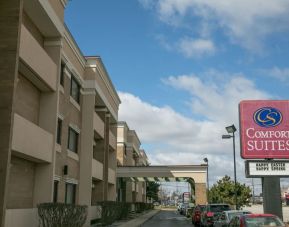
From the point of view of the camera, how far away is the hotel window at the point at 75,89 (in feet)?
106

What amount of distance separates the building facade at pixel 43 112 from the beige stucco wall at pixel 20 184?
0.14 feet

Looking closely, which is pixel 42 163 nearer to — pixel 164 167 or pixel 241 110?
pixel 241 110

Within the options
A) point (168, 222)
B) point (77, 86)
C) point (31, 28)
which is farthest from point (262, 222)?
point (168, 222)

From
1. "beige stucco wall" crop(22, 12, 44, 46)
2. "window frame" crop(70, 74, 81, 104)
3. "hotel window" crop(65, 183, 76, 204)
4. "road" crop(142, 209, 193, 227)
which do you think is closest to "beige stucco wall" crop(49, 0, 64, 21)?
"beige stucco wall" crop(22, 12, 44, 46)

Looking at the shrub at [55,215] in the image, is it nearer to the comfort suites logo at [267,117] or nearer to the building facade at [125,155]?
the comfort suites logo at [267,117]

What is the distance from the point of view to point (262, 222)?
46.6 ft

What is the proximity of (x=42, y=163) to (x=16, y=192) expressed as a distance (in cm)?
268

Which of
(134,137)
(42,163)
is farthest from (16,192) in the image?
(134,137)

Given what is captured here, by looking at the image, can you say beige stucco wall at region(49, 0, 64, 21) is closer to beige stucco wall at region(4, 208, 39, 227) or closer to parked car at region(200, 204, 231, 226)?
beige stucco wall at region(4, 208, 39, 227)

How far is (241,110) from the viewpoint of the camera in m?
23.4

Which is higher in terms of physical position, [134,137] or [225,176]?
[134,137]

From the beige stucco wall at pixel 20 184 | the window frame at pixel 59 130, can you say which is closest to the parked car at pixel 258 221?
the beige stucco wall at pixel 20 184

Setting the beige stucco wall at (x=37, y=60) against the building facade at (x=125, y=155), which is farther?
the building facade at (x=125, y=155)

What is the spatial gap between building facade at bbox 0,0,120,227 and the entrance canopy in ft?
61.8
